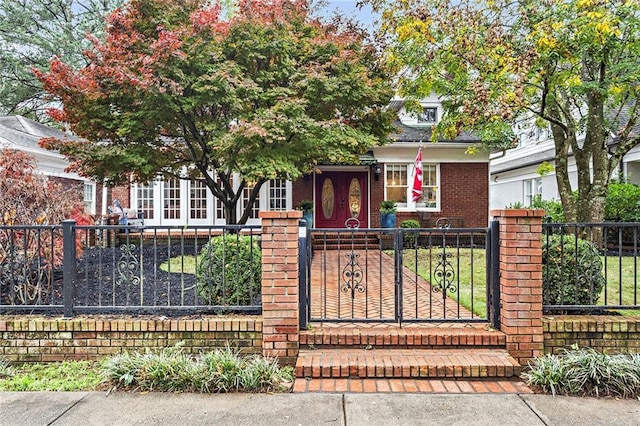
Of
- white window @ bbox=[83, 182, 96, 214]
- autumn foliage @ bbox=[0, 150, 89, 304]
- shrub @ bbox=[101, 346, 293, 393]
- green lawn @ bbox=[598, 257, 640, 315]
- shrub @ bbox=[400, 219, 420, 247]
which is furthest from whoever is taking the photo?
white window @ bbox=[83, 182, 96, 214]

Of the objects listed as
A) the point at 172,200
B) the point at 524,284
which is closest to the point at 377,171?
the point at 172,200

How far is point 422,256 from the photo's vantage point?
10375 millimetres

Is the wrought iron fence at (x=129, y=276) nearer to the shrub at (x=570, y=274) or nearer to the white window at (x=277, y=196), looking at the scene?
the shrub at (x=570, y=274)

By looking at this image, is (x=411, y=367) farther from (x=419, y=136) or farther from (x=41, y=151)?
(x=41, y=151)

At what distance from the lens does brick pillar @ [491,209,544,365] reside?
404cm

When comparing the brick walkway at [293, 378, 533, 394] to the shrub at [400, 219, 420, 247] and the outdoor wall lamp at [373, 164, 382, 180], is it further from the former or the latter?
the outdoor wall lamp at [373, 164, 382, 180]

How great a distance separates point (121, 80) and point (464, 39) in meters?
5.88

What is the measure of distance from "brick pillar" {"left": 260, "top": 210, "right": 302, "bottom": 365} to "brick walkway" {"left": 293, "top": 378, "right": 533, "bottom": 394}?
15.8 inches

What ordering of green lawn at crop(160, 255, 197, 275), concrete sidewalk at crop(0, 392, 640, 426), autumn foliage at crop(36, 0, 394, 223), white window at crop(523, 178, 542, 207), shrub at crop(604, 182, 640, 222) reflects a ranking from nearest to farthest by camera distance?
concrete sidewalk at crop(0, 392, 640, 426)
green lawn at crop(160, 255, 197, 275)
autumn foliage at crop(36, 0, 394, 223)
shrub at crop(604, 182, 640, 222)
white window at crop(523, 178, 542, 207)

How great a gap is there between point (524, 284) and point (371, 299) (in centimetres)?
225

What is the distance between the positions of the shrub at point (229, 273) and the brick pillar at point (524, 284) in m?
2.67

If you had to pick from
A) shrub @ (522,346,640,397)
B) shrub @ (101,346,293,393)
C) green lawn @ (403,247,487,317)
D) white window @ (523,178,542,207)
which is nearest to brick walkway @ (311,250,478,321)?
green lawn @ (403,247,487,317)

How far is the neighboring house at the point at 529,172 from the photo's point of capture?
13.4 m

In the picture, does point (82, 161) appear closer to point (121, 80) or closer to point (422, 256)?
point (121, 80)
